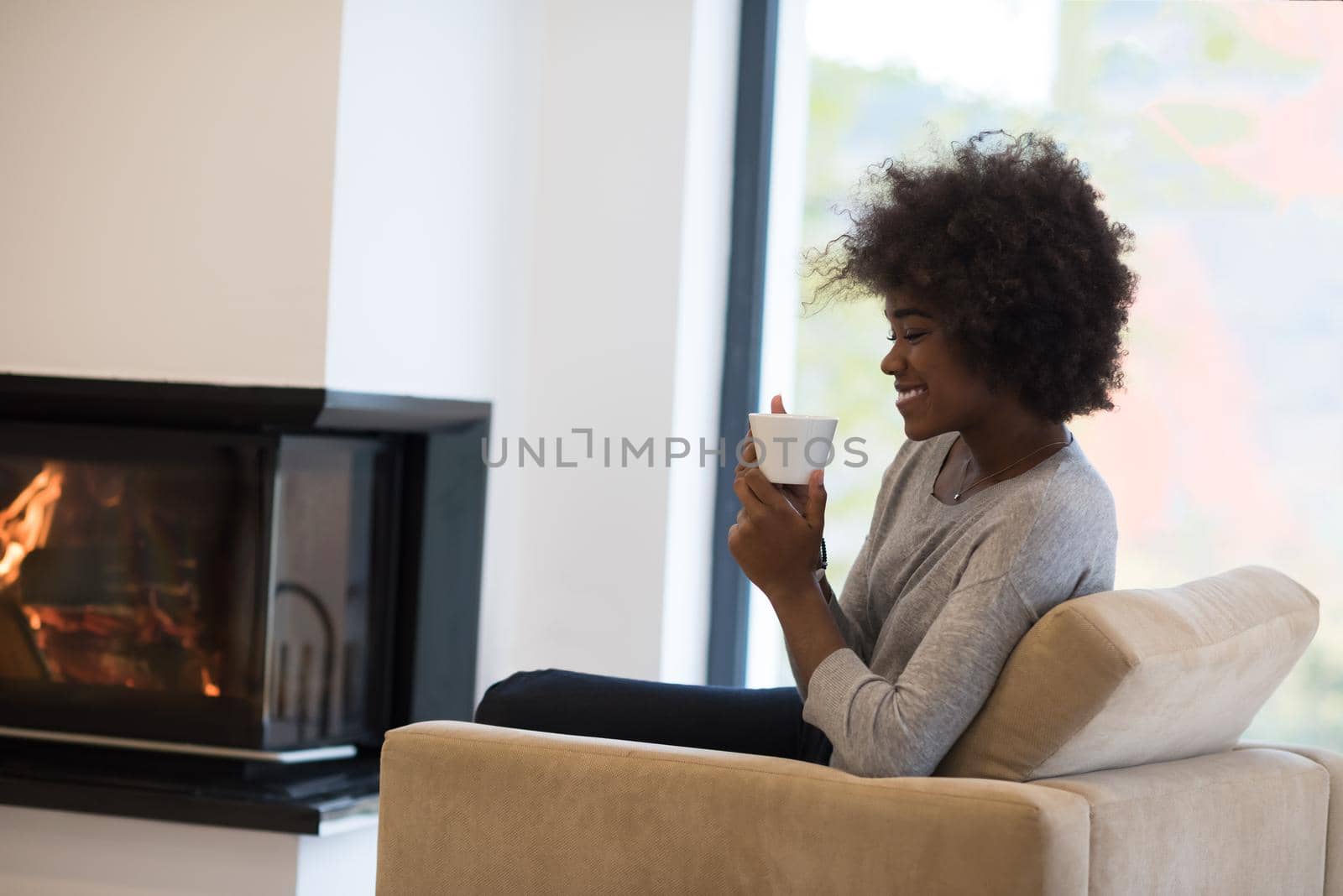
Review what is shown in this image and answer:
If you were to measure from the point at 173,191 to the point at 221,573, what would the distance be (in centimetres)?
69

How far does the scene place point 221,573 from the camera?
2590 mm

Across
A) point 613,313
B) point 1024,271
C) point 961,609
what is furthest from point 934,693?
point 613,313

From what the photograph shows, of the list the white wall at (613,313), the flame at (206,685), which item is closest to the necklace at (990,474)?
the white wall at (613,313)

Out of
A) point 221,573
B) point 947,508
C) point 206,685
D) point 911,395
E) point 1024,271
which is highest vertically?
point 1024,271

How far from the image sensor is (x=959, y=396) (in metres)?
1.54

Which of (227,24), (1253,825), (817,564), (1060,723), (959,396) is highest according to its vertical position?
(227,24)

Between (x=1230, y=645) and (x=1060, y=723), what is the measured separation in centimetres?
22

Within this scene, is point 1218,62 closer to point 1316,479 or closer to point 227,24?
point 1316,479

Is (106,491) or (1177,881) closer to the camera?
(1177,881)

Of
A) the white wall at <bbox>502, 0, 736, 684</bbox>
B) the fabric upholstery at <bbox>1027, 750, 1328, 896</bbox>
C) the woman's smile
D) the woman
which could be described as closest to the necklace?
the woman

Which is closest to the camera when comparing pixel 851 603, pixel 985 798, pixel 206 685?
pixel 985 798

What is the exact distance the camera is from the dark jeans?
160 cm

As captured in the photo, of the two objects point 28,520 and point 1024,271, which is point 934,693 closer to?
point 1024,271

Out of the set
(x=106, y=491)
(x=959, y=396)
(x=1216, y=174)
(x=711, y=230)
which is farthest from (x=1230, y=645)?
(x=106, y=491)
